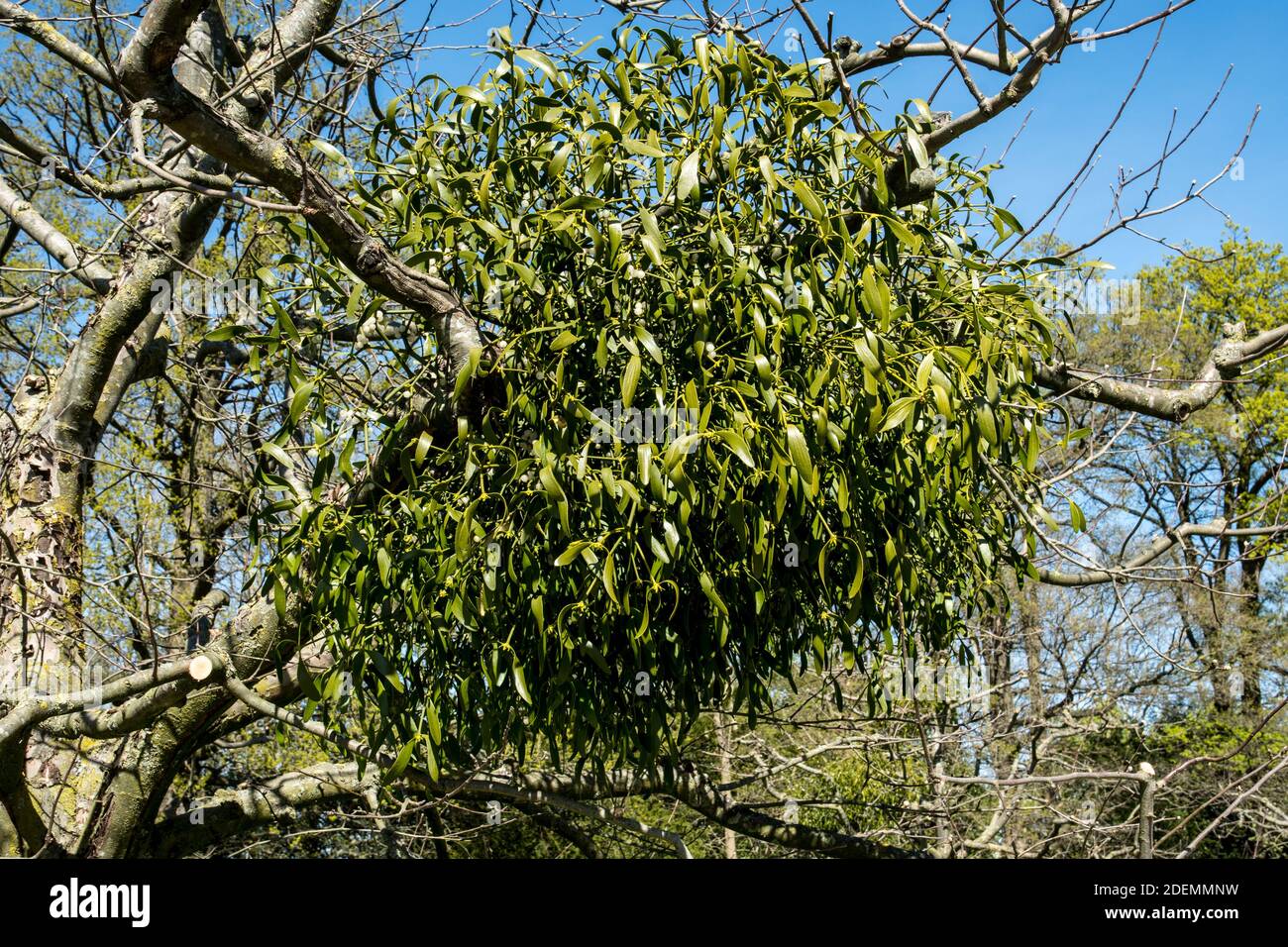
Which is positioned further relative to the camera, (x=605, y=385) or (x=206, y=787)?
(x=206, y=787)

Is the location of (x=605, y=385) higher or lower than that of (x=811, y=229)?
lower

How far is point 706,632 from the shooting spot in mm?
1655

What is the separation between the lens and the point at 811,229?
1594 mm

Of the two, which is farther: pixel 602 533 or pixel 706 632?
pixel 706 632

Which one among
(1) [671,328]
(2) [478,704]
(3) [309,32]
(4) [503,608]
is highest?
(3) [309,32]

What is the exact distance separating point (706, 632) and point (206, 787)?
161 inches

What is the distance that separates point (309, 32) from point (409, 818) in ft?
11.4

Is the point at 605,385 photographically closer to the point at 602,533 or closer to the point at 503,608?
the point at 602,533
